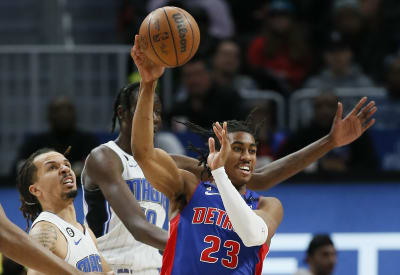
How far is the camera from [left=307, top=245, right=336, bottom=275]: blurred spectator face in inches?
311

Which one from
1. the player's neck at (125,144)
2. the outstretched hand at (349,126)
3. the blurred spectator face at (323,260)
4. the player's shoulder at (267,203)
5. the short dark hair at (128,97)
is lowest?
the blurred spectator face at (323,260)

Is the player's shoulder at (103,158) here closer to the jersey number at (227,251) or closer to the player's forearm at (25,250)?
the jersey number at (227,251)

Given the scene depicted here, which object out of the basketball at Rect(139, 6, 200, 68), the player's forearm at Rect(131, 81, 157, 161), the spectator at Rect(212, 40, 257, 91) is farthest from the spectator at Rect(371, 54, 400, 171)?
the player's forearm at Rect(131, 81, 157, 161)

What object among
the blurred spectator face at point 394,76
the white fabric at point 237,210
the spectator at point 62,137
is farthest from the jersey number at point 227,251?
the blurred spectator face at point 394,76

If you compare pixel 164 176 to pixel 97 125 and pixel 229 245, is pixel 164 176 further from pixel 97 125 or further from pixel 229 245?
pixel 97 125

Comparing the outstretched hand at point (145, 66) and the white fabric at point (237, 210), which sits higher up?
the outstretched hand at point (145, 66)

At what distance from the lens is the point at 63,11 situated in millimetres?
11039

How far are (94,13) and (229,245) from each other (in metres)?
6.80

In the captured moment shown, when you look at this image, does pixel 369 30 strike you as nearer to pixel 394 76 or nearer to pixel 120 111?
pixel 394 76

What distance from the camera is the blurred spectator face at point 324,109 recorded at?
927 centimetres

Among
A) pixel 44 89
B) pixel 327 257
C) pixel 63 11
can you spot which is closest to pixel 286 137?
pixel 327 257

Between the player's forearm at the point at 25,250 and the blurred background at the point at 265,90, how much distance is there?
143 inches

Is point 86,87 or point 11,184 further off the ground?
point 86,87

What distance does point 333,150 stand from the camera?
931cm
